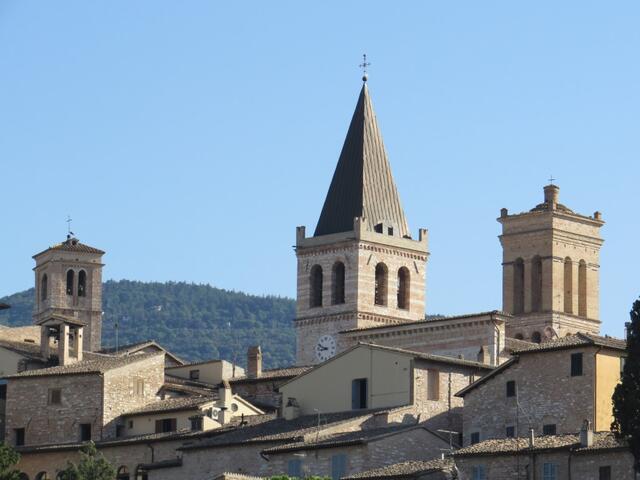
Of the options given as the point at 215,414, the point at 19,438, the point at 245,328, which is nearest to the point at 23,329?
the point at 19,438

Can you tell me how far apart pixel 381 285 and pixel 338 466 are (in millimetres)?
37498

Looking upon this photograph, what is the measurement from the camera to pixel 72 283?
385ft

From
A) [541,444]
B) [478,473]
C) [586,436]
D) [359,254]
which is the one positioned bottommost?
[478,473]

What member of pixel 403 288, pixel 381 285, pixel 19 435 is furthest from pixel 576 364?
pixel 403 288

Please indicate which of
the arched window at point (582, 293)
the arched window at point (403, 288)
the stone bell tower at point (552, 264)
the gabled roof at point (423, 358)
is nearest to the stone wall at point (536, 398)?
the gabled roof at point (423, 358)

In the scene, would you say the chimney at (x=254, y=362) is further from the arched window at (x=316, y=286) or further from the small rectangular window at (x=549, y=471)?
the small rectangular window at (x=549, y=471)

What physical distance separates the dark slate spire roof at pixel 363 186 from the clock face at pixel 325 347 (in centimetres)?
514

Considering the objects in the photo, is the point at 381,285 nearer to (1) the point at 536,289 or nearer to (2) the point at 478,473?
(1) the point at 536,289

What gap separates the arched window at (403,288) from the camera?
101875 millimetres

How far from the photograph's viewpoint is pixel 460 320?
86.3m

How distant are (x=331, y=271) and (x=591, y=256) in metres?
14.1

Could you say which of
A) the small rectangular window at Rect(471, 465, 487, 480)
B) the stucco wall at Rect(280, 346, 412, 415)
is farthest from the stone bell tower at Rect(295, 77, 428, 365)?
the small rectangular window at Rect(471, 465, 487, 480)

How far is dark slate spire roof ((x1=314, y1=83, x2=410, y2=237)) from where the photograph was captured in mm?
101688

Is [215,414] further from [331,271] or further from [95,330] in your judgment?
[95,330]
